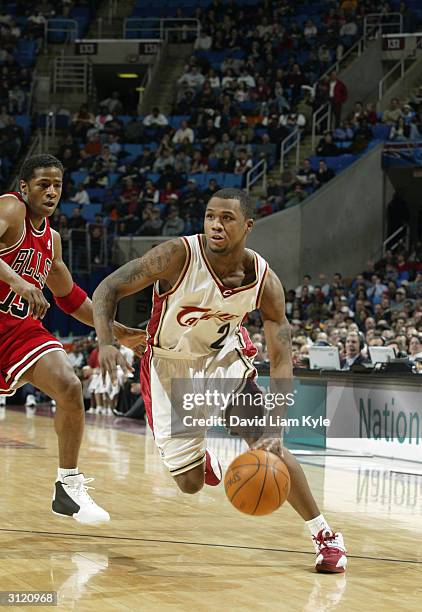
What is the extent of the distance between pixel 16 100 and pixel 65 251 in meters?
7.66

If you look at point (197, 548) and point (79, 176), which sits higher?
point (79, 176)

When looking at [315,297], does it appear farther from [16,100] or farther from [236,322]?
[236,322]

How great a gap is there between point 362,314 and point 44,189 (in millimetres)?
10546

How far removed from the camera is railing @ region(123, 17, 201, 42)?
25.8m

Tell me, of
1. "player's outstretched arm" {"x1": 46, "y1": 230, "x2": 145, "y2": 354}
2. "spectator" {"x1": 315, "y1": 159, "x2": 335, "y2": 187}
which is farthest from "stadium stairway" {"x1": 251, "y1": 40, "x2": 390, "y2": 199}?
"player's outstretched arm" {"x1": 46, "y1": 230, "x2": 145, "y2": 354}

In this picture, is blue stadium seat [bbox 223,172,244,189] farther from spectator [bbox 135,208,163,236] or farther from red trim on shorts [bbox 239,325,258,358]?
red trim on shorts [bbox 239,325,258,358]

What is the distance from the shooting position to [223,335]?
4.93m

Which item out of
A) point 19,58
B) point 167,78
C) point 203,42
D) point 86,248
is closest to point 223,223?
point 86,248

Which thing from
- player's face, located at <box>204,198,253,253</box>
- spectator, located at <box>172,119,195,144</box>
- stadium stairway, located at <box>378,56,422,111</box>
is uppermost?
stadium stairway, located at <box>378,56,422,111</box>

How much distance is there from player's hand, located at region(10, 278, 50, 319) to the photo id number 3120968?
54.1 inches

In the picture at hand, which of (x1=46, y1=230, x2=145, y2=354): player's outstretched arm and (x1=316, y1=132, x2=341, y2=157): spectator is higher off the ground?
(x1=316, y1=132, x2=341, y2=157): spectator

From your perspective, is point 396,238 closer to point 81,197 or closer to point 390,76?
point 390,76

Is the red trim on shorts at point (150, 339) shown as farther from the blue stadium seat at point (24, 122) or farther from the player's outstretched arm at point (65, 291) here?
the blue stadium seat at point (24, 122)

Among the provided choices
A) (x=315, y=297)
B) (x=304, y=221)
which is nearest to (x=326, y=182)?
(x=304, y=221)
